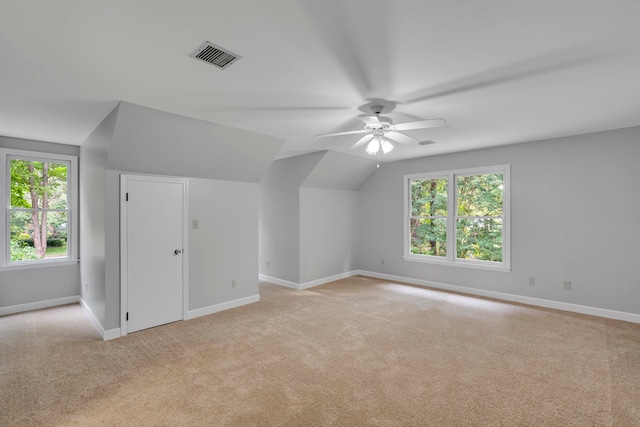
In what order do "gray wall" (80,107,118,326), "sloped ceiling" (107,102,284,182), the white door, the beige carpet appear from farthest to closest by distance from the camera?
the white door
"gray wall" (80,107,118,326)
"sloped ceiling" (107,102,284,182)
the beige carpet

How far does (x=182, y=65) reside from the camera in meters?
2.23

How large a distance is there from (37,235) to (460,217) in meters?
6.81

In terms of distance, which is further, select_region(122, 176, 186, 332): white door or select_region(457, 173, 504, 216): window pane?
select_region(457, 173, 504, 216): window pane

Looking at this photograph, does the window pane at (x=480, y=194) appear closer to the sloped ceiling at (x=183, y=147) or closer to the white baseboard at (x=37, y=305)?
the sloped ceiling at (x=183, y=147)

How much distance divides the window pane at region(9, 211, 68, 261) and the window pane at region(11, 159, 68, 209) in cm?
14

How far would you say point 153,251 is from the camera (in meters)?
3.89

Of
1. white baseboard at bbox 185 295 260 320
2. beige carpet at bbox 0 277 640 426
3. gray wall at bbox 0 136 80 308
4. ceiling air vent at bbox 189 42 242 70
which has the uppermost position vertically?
ceiling air vent at bbox 189 42 242 70

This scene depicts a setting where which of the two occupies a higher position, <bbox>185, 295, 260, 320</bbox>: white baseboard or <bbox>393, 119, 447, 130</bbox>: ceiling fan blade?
<bbox>393, 119, 447, 130</bbox>: ceiling fan blade

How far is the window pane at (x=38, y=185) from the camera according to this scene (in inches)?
173

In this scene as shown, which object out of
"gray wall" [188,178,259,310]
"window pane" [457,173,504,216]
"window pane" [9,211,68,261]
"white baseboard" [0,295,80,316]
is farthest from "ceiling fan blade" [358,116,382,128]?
"white baseboard" [0,295,80,316]

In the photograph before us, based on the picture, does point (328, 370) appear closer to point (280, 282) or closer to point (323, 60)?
point (323, 60)

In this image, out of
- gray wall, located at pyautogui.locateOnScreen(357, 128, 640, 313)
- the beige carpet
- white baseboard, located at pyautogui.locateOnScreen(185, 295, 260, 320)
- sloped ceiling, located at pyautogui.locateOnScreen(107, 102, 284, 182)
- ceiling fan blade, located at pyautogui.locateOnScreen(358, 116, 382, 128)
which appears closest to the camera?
the beige carpet

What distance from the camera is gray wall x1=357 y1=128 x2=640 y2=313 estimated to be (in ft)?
13.1

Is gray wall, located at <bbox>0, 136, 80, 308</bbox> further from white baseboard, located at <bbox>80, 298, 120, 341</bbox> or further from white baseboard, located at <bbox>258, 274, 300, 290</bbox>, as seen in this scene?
white baseboard, located at <bbox>258, 274, 300, 290</bbox>
